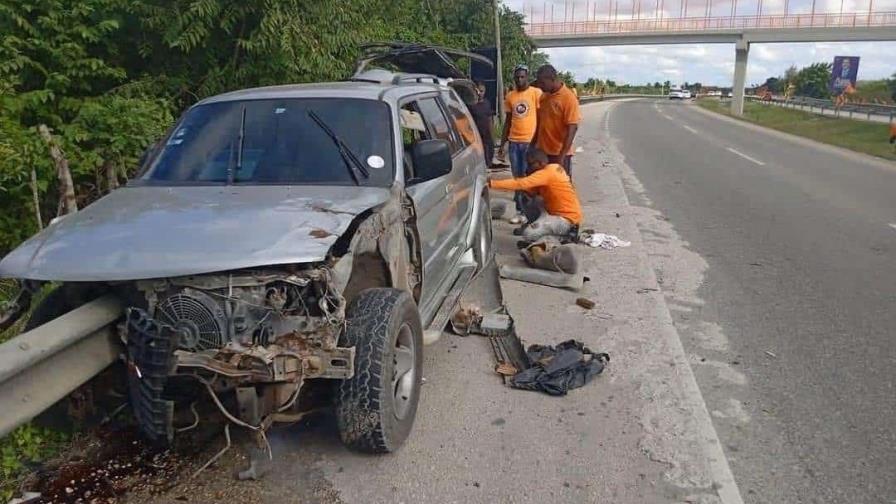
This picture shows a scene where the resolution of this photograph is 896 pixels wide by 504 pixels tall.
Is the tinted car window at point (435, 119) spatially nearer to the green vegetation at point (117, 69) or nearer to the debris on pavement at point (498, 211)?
the green vegetation at point (117, 69)

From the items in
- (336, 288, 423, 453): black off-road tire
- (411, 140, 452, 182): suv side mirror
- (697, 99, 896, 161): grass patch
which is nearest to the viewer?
(336, 288, 423, 453): black off-road tire

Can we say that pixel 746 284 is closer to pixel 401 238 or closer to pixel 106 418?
pixel 401 238

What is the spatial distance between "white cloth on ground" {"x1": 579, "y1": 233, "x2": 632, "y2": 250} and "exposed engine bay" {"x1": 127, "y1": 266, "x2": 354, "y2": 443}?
5.52 meters

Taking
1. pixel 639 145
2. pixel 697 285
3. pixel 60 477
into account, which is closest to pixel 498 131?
pixel 639 145

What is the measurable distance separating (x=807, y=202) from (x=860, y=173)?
18.7ft

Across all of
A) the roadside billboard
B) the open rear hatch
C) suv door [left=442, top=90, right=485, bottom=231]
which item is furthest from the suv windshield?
the roadside billboard

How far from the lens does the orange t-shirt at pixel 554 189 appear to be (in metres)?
7.86

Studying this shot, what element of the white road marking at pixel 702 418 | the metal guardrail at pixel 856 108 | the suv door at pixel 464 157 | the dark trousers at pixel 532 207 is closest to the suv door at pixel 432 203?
the suv door at pixel 464 157

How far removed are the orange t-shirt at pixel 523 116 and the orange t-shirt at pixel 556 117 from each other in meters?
1.06

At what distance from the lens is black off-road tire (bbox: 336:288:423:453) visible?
11.3 feet

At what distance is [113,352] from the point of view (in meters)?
3.23

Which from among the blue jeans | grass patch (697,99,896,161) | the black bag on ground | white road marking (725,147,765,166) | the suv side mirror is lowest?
grass patch (697,99,896,161)

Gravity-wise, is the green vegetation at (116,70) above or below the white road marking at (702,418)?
above

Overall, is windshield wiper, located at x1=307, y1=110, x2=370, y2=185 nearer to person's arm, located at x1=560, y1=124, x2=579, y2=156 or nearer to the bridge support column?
person's arm, located at x1=560, y1=124, x2=579, y2=156
